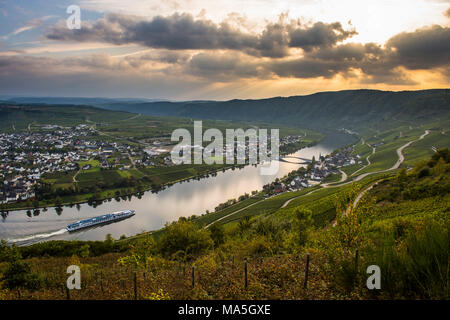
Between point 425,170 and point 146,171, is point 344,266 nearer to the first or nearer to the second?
point 425,170

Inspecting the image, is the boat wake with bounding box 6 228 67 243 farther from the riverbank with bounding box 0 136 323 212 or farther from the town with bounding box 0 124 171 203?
the town with bounding box 0 124 171 203

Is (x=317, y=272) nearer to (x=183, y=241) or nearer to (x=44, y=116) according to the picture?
(x=183, y=241)

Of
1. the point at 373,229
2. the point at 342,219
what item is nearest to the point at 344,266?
the point at 342,219

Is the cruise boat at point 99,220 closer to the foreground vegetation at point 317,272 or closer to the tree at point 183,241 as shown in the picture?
the tree at point 183,241

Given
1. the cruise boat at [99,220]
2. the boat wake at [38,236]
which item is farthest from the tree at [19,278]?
the boat wake at [38,236]

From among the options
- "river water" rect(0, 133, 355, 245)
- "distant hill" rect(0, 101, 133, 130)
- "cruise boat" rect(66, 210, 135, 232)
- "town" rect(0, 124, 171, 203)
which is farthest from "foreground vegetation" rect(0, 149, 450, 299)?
"distant hill" rect(0, 101, 133, 130)
